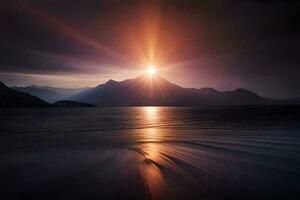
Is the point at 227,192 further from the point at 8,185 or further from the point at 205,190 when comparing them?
the point at 8,185

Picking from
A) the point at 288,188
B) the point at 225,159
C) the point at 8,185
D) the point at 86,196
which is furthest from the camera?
the point at 225,159

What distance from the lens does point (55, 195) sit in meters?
9.05

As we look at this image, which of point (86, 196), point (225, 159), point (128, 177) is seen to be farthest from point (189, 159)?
point (86, 196)

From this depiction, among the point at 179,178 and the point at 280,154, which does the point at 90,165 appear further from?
the point at 280,154

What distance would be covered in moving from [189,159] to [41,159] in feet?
34.2

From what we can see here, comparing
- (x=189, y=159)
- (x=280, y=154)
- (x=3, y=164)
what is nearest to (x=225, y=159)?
(x=189, y=159)

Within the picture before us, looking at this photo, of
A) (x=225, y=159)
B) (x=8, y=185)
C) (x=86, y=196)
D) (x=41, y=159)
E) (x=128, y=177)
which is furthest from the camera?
(x=41, y=159)

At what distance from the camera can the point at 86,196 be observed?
350 inches

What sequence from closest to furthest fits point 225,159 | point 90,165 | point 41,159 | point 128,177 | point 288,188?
1. point 288,188
2. point 128,177
3. point 90,165
4. point 225,159
5. point 41,159

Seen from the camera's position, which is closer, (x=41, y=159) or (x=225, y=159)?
(x=225, y=159)

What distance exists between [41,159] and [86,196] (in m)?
9.54

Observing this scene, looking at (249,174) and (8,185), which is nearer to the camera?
(8,185)

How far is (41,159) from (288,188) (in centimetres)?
1520

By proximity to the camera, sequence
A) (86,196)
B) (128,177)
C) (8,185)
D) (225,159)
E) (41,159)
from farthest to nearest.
Result: (41,159) < (225,159) < (128,177) < (8,185) < (86,196)
